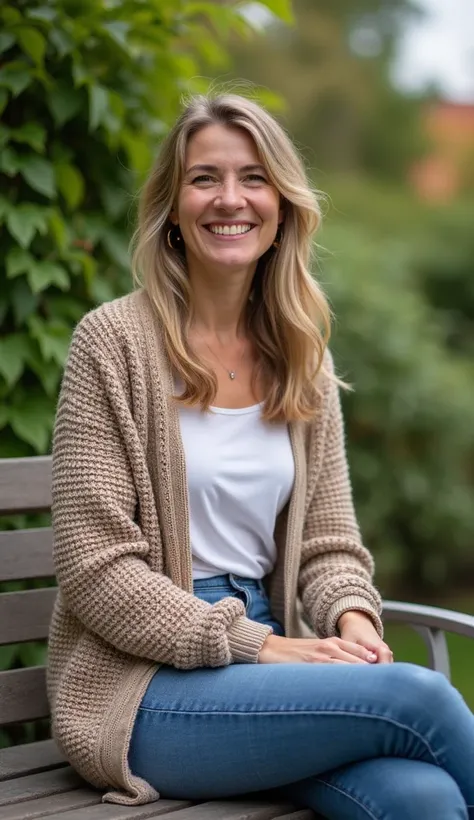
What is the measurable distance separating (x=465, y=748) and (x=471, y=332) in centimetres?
653

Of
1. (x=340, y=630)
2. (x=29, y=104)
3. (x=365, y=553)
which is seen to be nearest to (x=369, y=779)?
(x=340, y=630)

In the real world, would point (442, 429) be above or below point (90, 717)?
above

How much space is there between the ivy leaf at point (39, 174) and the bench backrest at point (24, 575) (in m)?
0.71

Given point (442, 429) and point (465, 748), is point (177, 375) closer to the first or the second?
point (465, 748)

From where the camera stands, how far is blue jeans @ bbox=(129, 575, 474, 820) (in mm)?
2139

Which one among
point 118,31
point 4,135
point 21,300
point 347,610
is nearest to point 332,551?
point 347,610

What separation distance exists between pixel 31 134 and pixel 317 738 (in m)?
1.70

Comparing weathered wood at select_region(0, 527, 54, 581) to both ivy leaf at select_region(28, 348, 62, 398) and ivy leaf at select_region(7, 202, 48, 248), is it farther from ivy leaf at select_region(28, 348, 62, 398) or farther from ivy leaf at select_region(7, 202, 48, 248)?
ivy leaf at select_region(7, 202, 48, 248)

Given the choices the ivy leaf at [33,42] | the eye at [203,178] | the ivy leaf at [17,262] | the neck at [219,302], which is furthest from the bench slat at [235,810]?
the ivy leaf at [33,42]

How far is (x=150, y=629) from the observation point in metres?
2.33

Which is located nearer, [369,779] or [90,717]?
[369,779]

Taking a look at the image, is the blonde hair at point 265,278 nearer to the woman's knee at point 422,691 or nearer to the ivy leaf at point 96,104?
the ivy leaf at point 96,104

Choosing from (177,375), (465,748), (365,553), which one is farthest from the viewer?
(365,553)

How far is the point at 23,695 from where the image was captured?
2.80m
